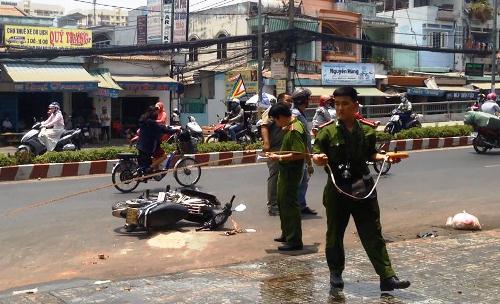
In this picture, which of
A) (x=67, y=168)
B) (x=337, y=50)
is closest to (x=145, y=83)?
(x=337, y=50)

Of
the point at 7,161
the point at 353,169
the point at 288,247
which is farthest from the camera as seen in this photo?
the point at 7,161

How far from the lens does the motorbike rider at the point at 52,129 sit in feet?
50.4

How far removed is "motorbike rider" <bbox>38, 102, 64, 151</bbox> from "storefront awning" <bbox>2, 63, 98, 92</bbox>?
322 inches

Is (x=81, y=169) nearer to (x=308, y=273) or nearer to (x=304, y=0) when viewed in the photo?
(x=308, y=273)

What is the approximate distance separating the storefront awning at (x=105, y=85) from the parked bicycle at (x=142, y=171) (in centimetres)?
1401

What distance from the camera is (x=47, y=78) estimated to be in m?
23.8

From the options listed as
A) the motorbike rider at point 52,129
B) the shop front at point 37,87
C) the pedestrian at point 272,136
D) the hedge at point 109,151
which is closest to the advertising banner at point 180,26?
the shop front at point 37,87

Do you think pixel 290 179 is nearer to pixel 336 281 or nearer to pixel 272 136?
pixel 272 136

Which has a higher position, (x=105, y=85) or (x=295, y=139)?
(x=105, y=85)

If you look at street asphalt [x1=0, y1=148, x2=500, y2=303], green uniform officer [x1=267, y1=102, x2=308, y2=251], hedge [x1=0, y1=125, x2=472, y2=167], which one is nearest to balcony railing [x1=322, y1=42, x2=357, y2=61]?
→ hedge [x1=0, y1=125, x2=472, y2=167]

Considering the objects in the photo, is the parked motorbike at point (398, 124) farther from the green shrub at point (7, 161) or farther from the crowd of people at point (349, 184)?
the crowd of people at point (349, 184)

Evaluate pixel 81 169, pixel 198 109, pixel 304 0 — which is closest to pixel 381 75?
pixel 304 0

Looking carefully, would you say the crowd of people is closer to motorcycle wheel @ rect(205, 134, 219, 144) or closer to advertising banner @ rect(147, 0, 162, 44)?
motorcycle wheel @ rect(205, 134, 219, 144)

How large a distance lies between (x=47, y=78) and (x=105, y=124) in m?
3.72
